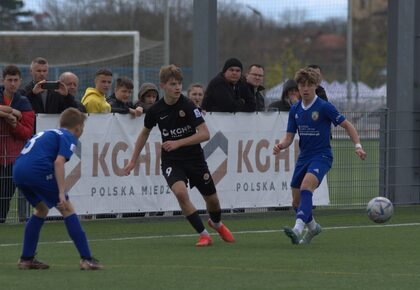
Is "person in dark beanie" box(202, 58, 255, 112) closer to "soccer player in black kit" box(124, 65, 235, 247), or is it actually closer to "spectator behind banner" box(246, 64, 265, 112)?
"spectator behind banner" box(246, 64, 265, 112)

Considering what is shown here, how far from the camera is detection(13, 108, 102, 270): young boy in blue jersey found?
10.5 meters

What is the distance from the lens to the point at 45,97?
15.7 meters

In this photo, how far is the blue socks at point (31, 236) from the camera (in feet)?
35.3

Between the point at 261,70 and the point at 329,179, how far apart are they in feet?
6.37

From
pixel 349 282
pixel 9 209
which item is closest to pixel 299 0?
pixel 9 209

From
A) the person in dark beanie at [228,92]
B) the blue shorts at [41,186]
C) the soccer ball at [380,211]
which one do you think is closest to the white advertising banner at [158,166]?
the person in dark beanie at [228,92]

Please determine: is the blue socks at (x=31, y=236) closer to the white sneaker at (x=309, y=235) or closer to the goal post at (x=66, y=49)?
the white sneaker at (x=309, y=235)

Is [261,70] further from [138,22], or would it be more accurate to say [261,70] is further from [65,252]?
[138,22]

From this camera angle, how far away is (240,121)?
16.6 metres

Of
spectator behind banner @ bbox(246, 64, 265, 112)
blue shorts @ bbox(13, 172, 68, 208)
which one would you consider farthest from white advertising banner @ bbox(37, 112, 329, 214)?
blue shorts @ bbox(13, 172, 68, 208)

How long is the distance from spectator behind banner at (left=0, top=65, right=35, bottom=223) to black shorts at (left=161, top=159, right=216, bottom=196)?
249cm

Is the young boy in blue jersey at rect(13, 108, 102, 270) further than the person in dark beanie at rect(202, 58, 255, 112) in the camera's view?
No

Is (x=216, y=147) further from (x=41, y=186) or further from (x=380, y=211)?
(x=41, y=186)

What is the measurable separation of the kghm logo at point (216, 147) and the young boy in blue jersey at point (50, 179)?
5.87 metres
